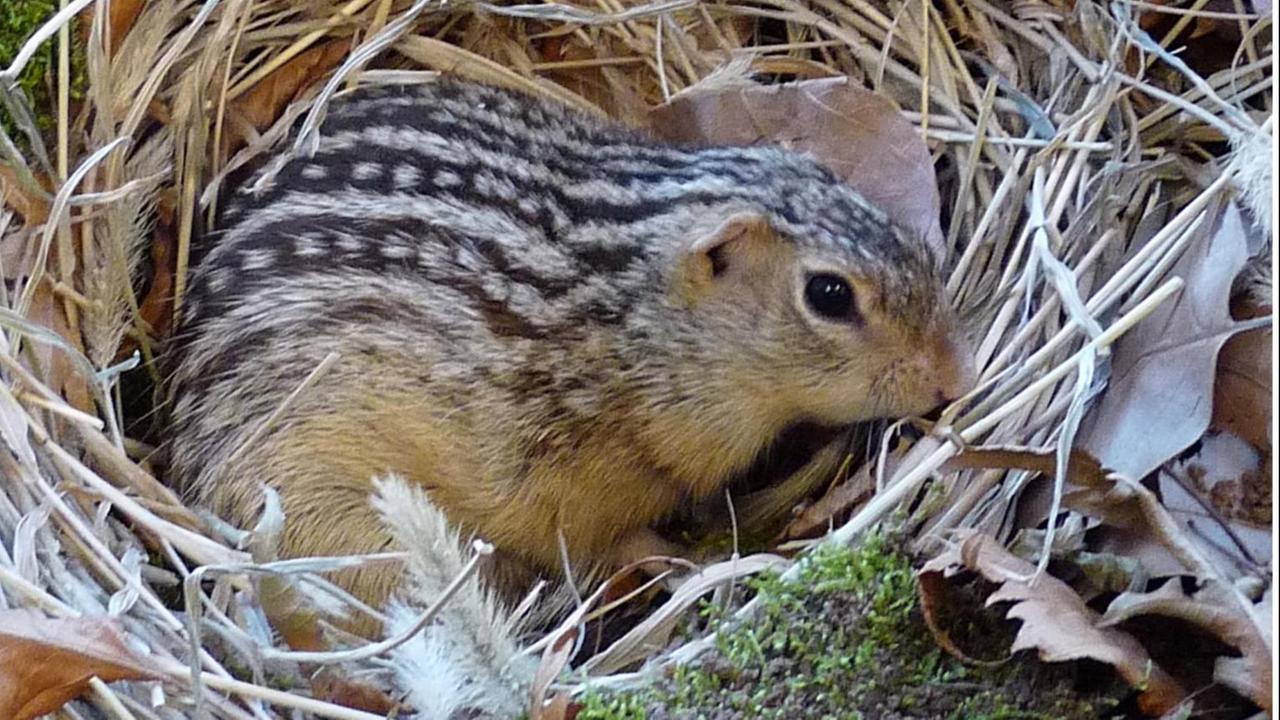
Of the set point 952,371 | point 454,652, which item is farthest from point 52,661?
point 952,371

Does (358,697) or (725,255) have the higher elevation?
(725,255)

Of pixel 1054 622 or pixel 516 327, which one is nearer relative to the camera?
pixel 1054 622

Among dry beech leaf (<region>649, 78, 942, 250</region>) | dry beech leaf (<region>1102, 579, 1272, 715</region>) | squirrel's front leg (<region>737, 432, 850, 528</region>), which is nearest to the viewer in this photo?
dry beech leaf (<region>1102, 579, 1272, 715</region>)

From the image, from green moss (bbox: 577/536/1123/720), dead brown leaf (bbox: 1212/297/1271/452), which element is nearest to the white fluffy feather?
green moss (bbox: 577/536/1123/720)

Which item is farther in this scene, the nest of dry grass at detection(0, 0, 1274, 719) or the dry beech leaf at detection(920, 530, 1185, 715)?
the nest of dry grass at detection(0, 0, 1274, 719)

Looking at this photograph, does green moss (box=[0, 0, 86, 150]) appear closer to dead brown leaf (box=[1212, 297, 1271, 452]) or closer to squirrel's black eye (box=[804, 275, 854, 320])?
squirrel's black eye (box=[804, 275, 854, 320])

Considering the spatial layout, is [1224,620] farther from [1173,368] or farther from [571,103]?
[571,103]

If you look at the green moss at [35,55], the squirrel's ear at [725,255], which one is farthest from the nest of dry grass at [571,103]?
the squirrel's ear at [725,255]
